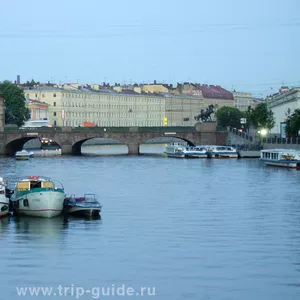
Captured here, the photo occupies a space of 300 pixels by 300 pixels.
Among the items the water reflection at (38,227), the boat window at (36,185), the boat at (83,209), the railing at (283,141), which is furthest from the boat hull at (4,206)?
the railing at (283,141)

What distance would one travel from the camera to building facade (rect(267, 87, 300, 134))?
87.3m

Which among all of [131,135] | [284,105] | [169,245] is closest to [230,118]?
[284,105]

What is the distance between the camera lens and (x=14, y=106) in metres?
110

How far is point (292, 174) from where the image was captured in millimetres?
57594

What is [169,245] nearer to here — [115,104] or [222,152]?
[222,152]

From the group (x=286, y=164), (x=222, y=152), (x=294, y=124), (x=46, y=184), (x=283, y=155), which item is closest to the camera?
(x=46, y=184)

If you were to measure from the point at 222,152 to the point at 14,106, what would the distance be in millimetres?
34247

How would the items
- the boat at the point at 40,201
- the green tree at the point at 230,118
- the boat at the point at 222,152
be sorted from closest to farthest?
the boat at the point at 40,201, the boat at the point at 222,152, the green tree at the point at 230,118

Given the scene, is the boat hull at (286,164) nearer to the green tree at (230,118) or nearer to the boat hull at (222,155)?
the boat hull at (222,155)

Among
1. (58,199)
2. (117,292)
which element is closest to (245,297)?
(117,292)

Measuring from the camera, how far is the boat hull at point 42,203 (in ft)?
110

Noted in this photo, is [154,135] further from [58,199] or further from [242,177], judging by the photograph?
[58,199]

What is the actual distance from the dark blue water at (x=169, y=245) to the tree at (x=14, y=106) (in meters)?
60.9

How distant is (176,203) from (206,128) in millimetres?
49679
